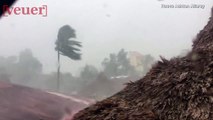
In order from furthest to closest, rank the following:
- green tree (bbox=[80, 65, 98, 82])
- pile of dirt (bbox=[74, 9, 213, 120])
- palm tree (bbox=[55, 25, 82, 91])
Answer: green tree (bbox=[80, 65, 98, 82]), palm tree (bbox=[55, 25, 82, 91]), pile of dirt (bbox=[74, 9, 213, 120])

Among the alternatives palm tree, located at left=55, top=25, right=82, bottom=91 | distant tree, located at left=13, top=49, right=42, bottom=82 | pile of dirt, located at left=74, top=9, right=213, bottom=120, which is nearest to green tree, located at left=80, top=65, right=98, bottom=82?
distant tree, located at left=13, top=49, right=42, bottom=82

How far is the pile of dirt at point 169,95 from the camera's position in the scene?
16.5 ft

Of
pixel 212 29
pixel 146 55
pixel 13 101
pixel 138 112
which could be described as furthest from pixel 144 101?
pixel 146 55

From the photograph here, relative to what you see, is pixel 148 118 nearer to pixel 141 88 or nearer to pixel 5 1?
pixel 141 88

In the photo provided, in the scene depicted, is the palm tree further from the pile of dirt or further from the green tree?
the pile of dirt

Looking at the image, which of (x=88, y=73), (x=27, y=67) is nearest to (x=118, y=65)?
(x=88, y=73)

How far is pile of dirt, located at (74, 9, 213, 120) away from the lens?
16.5 feet

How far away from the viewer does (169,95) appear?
5359 mm

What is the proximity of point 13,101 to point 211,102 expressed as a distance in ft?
52.8

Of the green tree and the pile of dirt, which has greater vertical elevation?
the green tree

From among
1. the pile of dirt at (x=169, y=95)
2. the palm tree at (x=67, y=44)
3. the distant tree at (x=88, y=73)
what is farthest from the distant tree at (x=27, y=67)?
the pile of dirt at (x=169, y=95)

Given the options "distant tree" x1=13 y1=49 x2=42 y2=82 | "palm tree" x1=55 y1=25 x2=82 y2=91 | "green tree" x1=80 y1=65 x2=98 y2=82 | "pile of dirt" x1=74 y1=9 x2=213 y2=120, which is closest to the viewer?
"pile of dirt" x1=74 y1=9 x2=213 y2=120

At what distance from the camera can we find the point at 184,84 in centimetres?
530

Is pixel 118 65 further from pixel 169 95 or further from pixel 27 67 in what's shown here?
pixel 169 95
